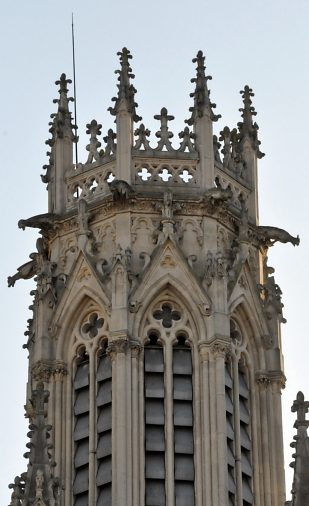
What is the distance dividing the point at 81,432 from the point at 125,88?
7129 millimetres

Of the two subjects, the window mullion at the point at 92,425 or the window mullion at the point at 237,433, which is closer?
the window mullion at the point at 92,425

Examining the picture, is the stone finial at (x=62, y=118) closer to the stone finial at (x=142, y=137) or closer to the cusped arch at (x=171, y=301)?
the stone finial at (x=142, y=137)

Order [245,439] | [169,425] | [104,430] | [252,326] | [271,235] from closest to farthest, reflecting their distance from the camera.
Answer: [169,425] < [104,430] < [245,439] < [252,326] < [271,235]

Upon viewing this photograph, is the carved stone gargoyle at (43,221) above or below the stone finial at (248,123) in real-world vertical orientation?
below

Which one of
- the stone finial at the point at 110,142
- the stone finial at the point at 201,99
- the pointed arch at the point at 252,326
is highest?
the stone finial at the point at 201,99

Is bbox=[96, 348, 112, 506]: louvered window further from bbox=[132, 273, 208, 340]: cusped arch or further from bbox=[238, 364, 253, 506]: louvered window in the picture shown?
bbox=[238, 364, 253, 506]: louvered window

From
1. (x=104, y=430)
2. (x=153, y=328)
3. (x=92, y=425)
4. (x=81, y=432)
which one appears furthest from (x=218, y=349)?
(x=81, y=432)

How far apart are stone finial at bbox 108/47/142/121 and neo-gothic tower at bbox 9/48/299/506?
2.0 inches

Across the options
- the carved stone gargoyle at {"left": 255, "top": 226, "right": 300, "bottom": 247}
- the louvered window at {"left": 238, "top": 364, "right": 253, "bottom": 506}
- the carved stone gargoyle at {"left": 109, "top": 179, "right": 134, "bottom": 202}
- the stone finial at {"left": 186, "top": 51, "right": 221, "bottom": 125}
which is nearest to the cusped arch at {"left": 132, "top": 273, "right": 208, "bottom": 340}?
the louvered window at {"left": 238, "top": 364, "right": 253, "bottom": 506}

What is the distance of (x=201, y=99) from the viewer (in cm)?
5444

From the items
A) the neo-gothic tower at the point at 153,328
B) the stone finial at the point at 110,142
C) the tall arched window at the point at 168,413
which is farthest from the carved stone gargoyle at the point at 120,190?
the tall arched window at the point at 168,413

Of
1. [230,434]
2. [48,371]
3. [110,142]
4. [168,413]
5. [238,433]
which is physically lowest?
[230,434]

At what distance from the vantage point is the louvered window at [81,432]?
50469mm

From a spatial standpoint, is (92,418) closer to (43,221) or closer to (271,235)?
(43,221)
